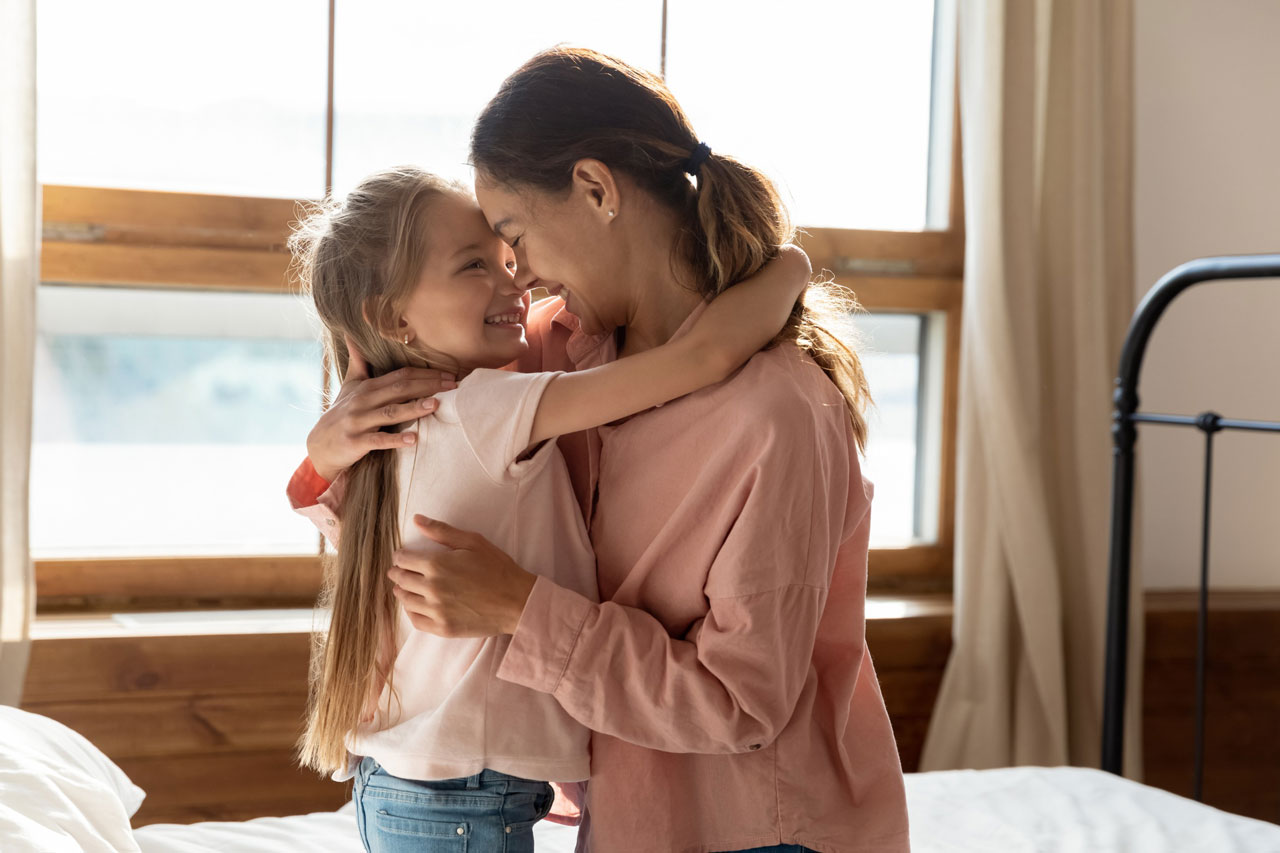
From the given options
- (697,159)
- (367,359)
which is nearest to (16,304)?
(367,359)

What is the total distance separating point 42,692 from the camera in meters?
2.03

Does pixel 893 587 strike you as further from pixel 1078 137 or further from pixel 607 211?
pixel 607 211

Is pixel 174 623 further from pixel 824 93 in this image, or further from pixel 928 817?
pixel 824 93

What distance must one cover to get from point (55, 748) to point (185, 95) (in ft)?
4.45

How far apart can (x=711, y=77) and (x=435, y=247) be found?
152 centimetres

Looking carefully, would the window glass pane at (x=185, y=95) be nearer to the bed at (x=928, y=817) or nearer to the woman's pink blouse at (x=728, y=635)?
the bed at (x=928, y=817)

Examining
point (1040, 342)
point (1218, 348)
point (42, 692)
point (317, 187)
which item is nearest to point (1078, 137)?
point (1040, 342)

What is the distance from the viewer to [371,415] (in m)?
1.15

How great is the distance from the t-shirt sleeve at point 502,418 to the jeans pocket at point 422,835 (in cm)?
32

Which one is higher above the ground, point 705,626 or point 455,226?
point 455,226

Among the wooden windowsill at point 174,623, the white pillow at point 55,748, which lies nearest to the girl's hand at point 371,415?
the white pillow at point 55,748

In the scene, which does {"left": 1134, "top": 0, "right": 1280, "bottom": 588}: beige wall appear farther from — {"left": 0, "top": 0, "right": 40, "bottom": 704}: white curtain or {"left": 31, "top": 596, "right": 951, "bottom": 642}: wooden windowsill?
{"left": 0, "top": 0, "right": 40, "bottom": 704}: white curtain

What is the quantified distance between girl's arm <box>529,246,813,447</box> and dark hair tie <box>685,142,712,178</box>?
0.14m

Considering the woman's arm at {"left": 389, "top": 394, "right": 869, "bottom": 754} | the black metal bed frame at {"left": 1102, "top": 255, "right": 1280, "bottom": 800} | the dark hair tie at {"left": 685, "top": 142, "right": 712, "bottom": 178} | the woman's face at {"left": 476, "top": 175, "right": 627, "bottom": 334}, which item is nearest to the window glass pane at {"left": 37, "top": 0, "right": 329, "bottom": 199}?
the woman's face at {"left": 476, "top": 175, "right": 627, "bottom": 334}
